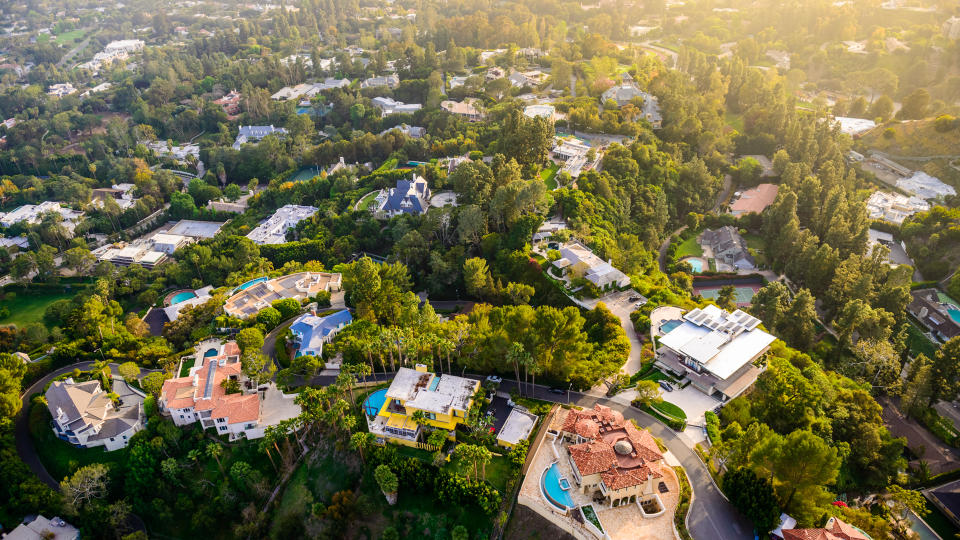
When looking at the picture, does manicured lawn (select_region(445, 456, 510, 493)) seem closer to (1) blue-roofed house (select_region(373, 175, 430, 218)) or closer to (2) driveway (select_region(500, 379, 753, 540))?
(2) driveway (select_region(500, 379, 753, 540))

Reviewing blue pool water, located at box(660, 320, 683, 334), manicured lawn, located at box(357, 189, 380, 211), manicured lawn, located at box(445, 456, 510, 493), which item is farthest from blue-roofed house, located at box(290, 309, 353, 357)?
manicured lawn, located at box(357, 189, 380, 211)

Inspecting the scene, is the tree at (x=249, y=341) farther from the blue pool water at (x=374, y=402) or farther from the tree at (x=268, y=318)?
the blue pool water at (x=374, y=402)

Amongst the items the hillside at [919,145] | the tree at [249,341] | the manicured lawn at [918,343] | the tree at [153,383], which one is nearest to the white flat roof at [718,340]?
the manicured lawn at [918,343]

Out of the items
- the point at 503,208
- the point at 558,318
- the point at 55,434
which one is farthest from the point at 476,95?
the point at 55,434

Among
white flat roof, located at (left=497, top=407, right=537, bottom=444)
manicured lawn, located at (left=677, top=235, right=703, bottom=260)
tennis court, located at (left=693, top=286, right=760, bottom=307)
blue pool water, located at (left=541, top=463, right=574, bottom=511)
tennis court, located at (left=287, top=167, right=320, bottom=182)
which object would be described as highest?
blue pool water, located at (left=541, top=463, right=574, bottom=511)

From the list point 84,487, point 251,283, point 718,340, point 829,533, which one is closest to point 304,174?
point 251,283
